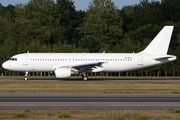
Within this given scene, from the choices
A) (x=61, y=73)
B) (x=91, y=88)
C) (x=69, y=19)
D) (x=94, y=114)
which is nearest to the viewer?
(x=94, y=114)

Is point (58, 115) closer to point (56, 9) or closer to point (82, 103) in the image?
point (82, 103)

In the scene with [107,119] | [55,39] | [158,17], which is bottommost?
[107,119]

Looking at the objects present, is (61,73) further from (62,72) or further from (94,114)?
(94,114)

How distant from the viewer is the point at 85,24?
4092 inches

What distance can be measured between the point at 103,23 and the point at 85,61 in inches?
2337

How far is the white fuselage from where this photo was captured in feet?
139

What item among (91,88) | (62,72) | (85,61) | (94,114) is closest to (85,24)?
(85,61)

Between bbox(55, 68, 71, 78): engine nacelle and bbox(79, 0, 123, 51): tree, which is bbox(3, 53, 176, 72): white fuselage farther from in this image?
bbox(79, 0, 123, 51): tree

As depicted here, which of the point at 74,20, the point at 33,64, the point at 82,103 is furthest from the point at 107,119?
the point at 74,20

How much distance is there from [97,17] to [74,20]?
12.1 m

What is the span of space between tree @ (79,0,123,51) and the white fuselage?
51976mm

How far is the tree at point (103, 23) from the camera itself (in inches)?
3853

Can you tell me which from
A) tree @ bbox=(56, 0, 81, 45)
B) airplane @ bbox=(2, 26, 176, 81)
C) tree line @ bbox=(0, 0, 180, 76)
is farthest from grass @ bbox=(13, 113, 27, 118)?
tree @ bbox=(56, 0, 81, 45)

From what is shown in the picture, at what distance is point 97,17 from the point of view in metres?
102
